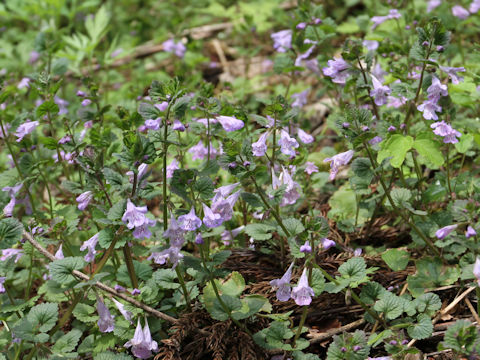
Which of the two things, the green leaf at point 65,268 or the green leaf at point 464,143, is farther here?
the green leaf at point 464,143

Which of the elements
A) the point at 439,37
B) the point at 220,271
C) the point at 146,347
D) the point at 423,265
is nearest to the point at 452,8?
the point at 439,37

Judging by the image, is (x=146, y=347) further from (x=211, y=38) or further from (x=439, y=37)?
(x=211, y=38)

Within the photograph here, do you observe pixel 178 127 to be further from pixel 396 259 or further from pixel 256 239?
pixel 396 259

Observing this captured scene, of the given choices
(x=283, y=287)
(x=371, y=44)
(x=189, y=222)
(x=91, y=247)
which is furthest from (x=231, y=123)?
(x=371, y=44)

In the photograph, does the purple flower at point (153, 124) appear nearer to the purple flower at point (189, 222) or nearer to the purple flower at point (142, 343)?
the purple flower at point (189, 222)

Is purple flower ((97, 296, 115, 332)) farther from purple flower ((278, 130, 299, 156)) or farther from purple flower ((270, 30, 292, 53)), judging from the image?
purple flower ((270, 30, 292, 53))

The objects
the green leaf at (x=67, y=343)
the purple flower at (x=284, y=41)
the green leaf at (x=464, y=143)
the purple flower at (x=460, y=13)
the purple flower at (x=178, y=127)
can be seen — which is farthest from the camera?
the purple flower at (x=460, y=13)

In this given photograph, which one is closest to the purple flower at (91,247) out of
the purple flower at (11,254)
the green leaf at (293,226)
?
the purple flower at (11,254)
